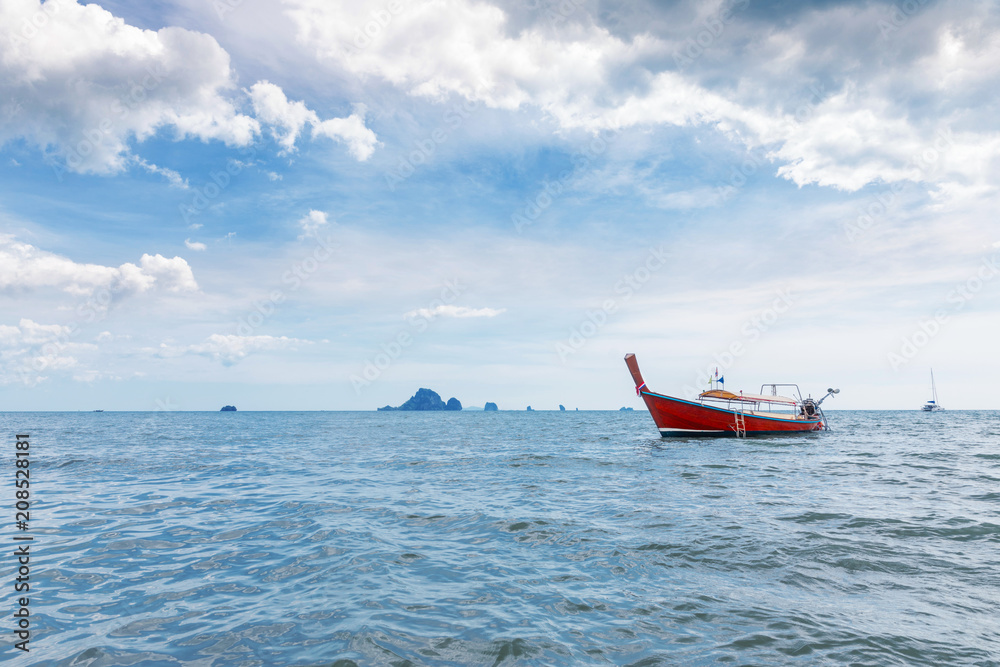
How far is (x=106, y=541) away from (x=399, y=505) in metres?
7.15

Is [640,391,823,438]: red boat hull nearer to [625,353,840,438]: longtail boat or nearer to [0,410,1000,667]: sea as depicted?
[625,353,840,438]: longtail boat

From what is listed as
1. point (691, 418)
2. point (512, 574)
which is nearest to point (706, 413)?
point (691, 418)

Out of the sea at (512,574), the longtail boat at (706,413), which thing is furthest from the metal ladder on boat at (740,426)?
the sea at (512,574)

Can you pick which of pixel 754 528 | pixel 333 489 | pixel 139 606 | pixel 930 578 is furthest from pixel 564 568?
pixel 333 489

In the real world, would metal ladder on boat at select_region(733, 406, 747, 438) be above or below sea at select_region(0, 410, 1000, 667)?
above

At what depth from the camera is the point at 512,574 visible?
888 centimetres

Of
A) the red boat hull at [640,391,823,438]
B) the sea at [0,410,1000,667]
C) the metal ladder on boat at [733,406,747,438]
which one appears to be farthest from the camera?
the metal ladder on boat at [733,406,747,438]

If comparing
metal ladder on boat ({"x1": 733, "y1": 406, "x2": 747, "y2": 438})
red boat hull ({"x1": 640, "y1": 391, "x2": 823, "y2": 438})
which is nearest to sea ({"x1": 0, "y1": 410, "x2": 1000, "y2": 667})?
red boat hull ({"x1": 640, "y1": 391, "x2": 823, "y2": 438})

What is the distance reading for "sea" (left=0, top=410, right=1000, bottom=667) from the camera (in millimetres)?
6191

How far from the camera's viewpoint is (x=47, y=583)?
8.50m

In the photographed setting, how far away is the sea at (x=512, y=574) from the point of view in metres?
6.19

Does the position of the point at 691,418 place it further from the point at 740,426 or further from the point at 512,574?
the point at 512,574

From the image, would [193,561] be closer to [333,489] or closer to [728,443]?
[333,489]

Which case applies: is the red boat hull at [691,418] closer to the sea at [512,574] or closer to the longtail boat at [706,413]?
the longtail boat at [706,413]
